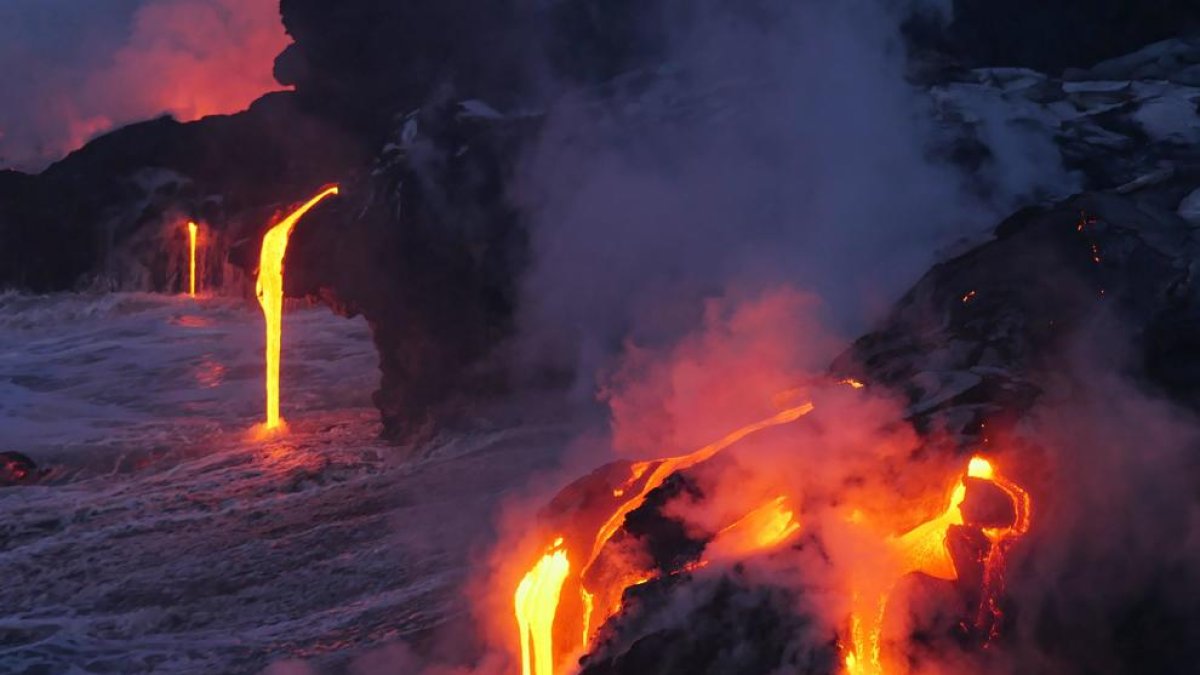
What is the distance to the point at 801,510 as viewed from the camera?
162 inches

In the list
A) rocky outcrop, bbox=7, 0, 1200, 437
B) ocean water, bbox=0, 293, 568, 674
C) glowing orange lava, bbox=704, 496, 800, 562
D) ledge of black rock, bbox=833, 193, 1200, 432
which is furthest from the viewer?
rocky outcrop, bbox=7, 0, 1200, 437

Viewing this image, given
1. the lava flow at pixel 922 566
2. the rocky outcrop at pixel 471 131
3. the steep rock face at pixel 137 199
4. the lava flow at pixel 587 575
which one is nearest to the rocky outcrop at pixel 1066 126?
the rocky outcrop at pixel 471 131

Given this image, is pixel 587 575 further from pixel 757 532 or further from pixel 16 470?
pixel 16 470

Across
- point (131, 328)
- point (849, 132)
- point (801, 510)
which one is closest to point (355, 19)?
point (131, 328)

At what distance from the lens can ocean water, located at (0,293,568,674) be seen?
6328mm

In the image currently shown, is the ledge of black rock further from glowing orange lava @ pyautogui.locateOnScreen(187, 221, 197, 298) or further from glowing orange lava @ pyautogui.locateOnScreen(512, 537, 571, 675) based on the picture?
glowing orange lava @ pyautogui.locateOnScreen(187, 221, 197, 298)

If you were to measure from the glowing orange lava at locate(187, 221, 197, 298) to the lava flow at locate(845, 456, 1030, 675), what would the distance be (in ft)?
50.3

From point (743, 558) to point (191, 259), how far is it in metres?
15.3

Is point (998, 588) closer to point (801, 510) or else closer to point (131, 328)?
point (801, 510)

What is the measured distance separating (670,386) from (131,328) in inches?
473

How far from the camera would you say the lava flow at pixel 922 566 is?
368 cm

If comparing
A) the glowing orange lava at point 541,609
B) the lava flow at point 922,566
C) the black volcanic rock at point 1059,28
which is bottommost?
the glowing orange lava at point 541,609

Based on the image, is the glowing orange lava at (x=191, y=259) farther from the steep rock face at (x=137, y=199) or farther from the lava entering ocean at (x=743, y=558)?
the lava entering ocean at (x=743, y=558)

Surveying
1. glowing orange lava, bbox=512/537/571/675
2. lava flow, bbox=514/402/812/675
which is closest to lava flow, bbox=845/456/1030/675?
lava flow, bbox=514/402/812/675
